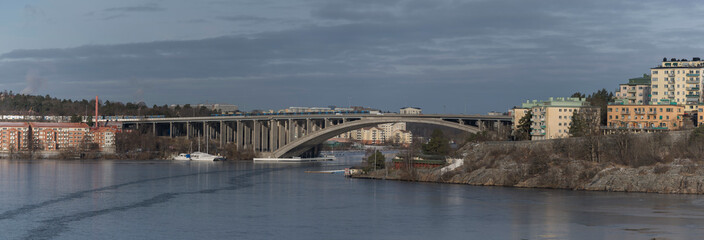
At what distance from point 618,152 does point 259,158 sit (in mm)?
45293

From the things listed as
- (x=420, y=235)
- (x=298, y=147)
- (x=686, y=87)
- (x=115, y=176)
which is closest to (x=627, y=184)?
(x=420, y=235)

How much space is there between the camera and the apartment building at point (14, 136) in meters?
90.2

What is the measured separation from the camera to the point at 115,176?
55.0m

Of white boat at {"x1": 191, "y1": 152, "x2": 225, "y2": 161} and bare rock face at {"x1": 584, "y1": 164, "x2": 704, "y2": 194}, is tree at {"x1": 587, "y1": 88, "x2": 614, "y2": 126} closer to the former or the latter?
bare rock face at {"x1": 584, "y1": 164, "x2": 704, "y2": 194}

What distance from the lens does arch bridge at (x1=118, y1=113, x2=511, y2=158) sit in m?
72.4

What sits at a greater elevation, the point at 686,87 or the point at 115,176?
the point at 686,87

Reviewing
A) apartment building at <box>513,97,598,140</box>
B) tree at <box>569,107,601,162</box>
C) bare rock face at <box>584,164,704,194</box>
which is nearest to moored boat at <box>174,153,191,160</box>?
apartment building at <box>513,97,598,140</box>

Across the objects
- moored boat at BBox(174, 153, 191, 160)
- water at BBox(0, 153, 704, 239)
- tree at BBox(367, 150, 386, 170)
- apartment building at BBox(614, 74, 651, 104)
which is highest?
apartment building at BBox(614, 74, 651, 104)

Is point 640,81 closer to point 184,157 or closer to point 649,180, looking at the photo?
point 649,180

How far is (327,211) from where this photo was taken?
34.6m

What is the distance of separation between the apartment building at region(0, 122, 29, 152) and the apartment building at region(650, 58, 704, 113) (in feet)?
210

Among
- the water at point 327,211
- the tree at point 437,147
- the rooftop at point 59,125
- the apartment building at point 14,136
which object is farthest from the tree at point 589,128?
the apartment building at point 14,136

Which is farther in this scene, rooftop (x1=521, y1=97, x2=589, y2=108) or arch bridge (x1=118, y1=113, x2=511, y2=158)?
arch bridge (x1=118, y1=113, x2=511, y2=158)

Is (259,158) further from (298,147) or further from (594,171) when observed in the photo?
(594,171)
